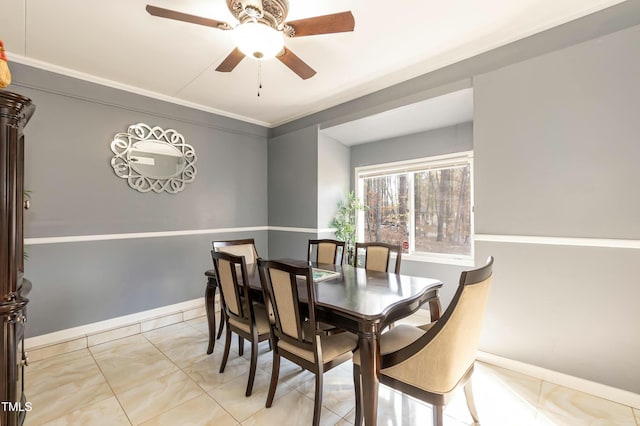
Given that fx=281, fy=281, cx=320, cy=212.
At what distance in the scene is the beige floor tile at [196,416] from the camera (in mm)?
1780

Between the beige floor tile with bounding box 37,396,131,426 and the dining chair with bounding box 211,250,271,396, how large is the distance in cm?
71

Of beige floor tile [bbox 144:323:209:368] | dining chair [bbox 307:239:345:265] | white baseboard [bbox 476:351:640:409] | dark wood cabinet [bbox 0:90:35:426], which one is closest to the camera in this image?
dark wood cabinet [bbox 0:90:35:426]

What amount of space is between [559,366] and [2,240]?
3466 mm

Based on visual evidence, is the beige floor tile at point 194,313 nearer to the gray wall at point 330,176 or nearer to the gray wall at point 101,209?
the gray wall at point 101,209

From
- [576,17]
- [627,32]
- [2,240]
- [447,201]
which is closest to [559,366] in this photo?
[447,201]

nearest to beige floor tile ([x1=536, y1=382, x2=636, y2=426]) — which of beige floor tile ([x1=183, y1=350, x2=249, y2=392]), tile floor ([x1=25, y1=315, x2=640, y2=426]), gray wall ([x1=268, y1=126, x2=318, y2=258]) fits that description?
tile floor ([x1=25, y1=315, x2=640, y2=426])

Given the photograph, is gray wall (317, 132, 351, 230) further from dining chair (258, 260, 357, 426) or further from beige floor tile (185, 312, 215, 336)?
dining chair (258, 260, 357, 426)

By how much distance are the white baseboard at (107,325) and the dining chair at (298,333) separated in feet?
7.00

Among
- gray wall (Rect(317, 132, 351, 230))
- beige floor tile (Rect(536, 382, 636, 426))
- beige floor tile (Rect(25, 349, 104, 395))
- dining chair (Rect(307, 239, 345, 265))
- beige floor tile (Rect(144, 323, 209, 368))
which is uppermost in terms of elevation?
gray wall (Rect(317, 132, 351, 230))

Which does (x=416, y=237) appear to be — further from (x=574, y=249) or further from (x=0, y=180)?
(x=0, y=180)

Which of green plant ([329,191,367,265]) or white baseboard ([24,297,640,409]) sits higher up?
green plant ([329,191,367,265])

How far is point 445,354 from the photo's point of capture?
134cm

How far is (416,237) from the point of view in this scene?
3.77 meters

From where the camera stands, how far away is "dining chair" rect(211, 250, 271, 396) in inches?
81.8
